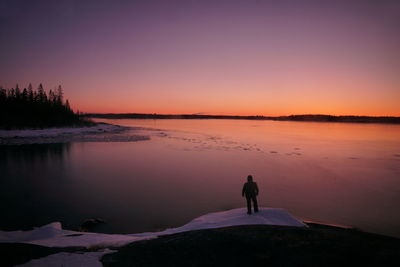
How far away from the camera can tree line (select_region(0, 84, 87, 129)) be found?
197ft

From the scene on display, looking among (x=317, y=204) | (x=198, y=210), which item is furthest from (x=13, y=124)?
(x=317, y=204)

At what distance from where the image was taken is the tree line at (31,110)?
197 ft

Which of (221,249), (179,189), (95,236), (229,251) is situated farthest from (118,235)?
(179,189)

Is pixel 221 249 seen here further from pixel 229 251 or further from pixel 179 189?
pixel 179 189

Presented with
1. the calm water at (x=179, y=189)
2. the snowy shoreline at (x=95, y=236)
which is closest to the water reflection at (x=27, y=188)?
the calm water at (x=179, y=189)

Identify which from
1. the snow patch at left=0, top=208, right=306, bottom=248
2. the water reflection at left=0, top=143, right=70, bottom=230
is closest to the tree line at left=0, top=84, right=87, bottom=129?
the water reflection at left=0, top=143, right=70, bottom=230

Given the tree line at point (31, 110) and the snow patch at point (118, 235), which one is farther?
the tree line at point (31, 110)

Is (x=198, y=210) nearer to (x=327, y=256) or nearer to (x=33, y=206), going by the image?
(x=327, y=256)

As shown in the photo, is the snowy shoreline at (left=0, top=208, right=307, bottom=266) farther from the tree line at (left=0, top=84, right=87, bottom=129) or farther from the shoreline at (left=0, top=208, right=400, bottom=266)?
the tree line at (left=0, top=84, right=87, bottom=129)

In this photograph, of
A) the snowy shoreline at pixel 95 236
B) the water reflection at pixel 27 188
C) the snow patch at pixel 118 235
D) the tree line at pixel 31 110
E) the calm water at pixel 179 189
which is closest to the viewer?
the snowy shoreline at pixel 95 236

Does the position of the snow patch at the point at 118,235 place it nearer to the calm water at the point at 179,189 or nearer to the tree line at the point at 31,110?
the calm water at the point at 179,189

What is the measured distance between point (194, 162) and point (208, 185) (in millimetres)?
9645

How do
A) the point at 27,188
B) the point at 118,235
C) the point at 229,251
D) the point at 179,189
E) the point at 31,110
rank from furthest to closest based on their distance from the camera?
the point at 31,110, the point at 179,189, the point at 27,188, the point at 118,235, the point at 229,251

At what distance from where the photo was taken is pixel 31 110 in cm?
6862
